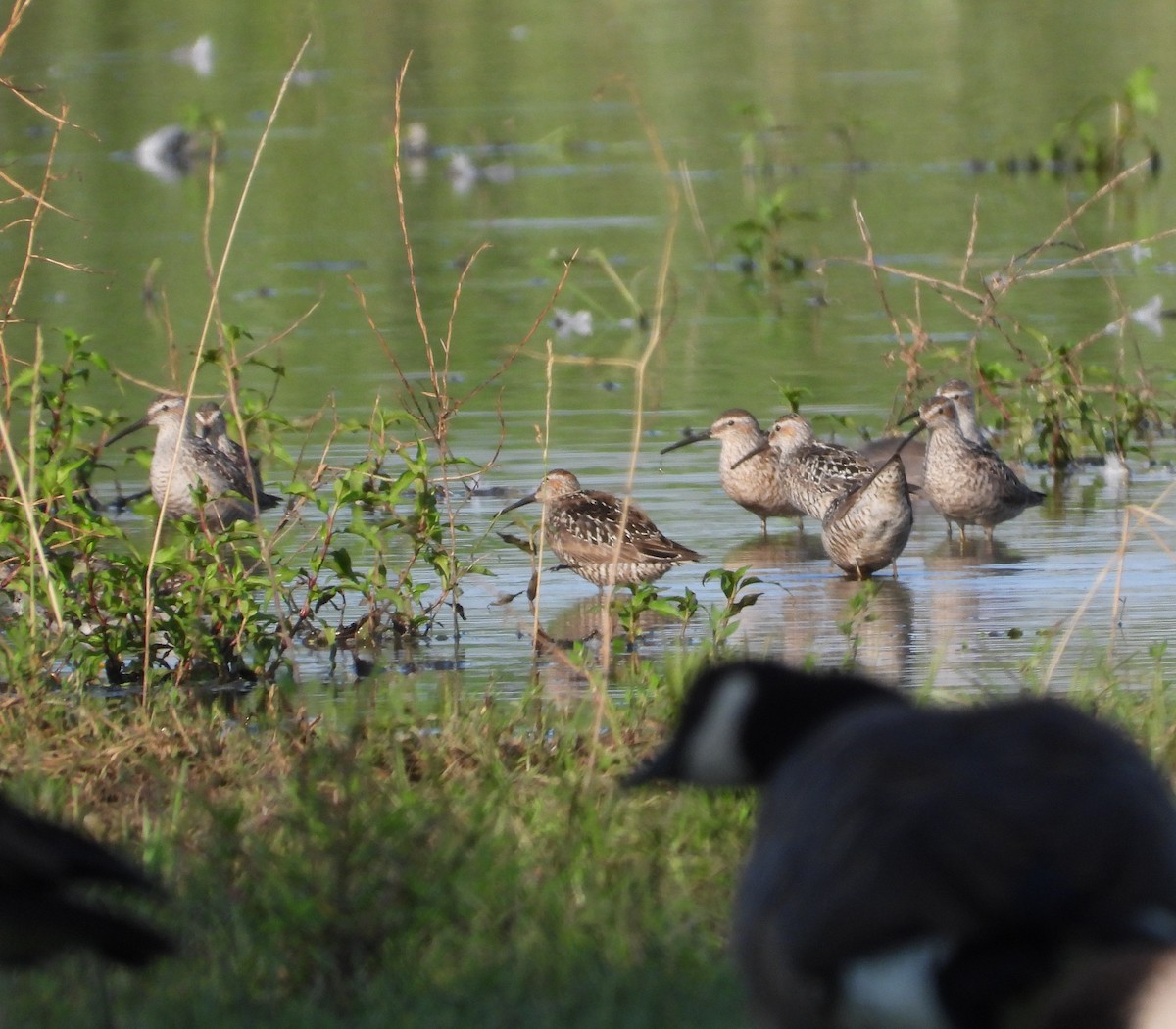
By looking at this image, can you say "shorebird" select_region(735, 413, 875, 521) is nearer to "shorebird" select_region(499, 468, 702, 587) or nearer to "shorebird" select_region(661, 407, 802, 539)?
"shorebird" select_region(661, 407, 802, 539)

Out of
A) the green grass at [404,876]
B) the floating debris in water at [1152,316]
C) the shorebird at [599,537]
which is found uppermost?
the floating debris in water at [1152,316]

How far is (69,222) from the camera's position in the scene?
2003cm

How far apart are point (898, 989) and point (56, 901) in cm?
137

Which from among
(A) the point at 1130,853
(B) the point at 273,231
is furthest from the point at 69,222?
(A) the point at 1130,853

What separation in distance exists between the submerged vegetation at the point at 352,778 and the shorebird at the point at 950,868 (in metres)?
0.79

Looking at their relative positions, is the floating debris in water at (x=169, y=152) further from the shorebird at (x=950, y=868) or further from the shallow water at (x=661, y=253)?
the shorebird at (x=950, y=868)

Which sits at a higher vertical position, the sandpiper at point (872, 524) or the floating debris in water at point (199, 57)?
the floating debris in water at point (199, 57)

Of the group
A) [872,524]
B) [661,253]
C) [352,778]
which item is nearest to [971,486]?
[872,524]

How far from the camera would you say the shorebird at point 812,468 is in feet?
32.3

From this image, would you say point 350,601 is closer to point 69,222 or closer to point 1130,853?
point 1130,853

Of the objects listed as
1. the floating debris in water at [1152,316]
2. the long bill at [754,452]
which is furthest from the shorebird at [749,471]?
the floating debris in water at [1152,316]

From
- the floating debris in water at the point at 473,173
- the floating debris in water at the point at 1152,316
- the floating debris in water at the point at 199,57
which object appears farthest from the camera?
the floating debris in water at the point at 199,57

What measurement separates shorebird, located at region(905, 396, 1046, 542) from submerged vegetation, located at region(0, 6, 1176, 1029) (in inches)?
34.9

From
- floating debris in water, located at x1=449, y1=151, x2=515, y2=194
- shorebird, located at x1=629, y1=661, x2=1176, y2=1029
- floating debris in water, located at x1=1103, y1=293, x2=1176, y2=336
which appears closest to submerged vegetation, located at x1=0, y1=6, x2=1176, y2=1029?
shorebird, located at x1=629, y1=661, x2=1176, y2=1029
